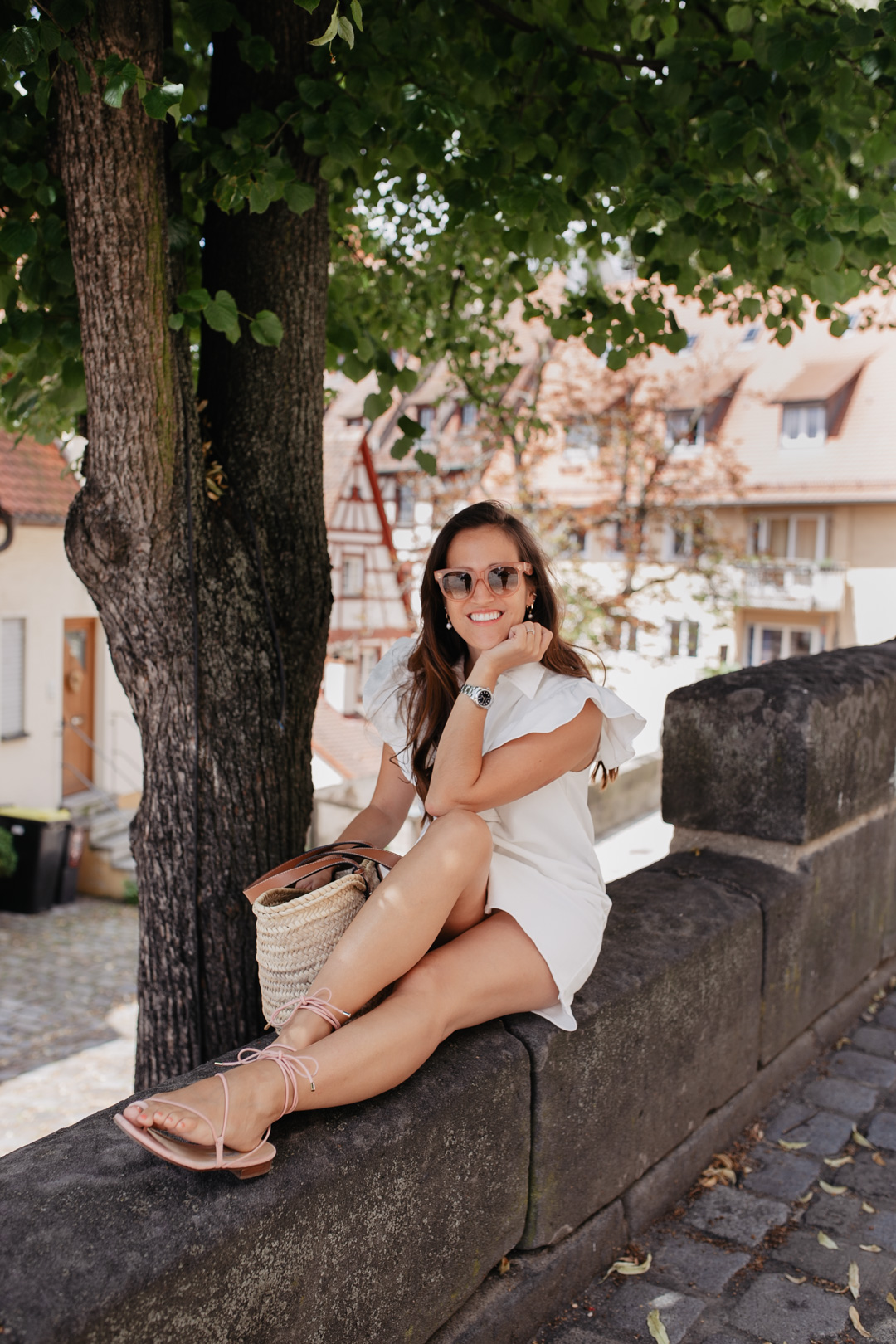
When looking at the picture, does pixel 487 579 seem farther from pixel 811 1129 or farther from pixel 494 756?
pixel 811 1129

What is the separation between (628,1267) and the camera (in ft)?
7.23

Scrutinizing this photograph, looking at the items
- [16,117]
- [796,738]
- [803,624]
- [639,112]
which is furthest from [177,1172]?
[803,624]

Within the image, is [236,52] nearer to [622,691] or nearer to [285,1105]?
[285,1105]

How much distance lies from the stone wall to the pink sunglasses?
2.79 ft

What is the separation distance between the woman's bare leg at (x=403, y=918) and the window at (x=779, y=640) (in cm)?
2380

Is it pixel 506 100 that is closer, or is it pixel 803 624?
pixel 506 100

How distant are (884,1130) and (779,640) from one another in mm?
23934

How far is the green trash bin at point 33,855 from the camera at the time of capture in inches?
501

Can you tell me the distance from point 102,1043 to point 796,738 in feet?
23.0

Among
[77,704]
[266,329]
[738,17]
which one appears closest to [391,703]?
[266,329]

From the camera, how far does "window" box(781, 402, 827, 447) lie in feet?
77.2

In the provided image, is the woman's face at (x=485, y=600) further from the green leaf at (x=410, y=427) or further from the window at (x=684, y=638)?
the window at (x=684, y=638)

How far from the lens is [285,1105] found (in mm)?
1599

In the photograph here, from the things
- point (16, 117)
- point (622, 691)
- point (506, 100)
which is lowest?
point (622, 691)
